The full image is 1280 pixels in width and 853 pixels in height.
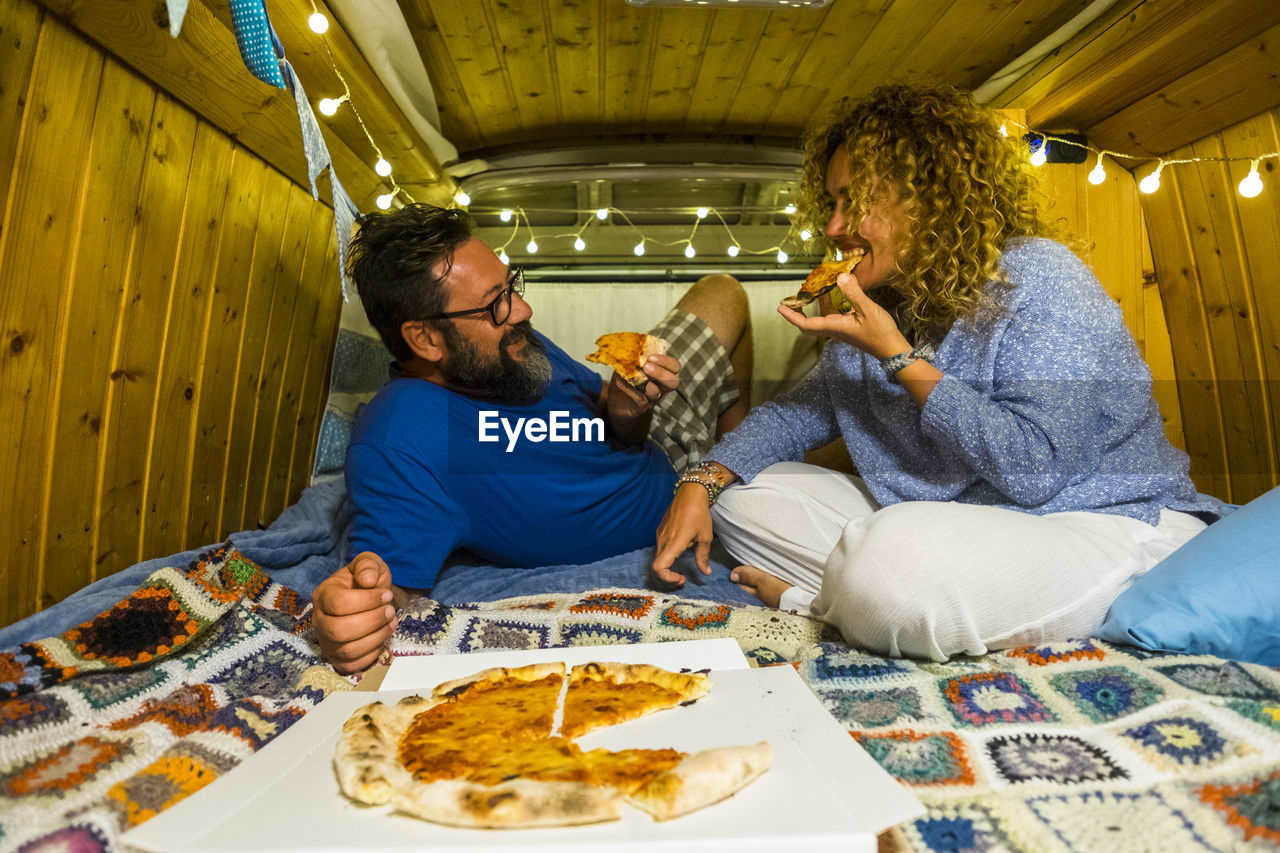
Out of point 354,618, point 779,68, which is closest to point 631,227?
A: point 779,68

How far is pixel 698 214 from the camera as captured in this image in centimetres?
283

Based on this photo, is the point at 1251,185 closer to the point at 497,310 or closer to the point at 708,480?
the point at 708,480

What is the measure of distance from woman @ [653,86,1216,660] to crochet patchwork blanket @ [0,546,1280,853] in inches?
4.6

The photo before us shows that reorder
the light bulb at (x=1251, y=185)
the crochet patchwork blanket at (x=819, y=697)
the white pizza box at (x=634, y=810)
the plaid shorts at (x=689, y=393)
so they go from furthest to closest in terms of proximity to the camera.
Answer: the plaid shorts at (x=689, y=393), the light bulb at (x=1251, y=185), the crochet patchwork blanket at (x=819, y=697), the white pizza box at (x=634, y=810)

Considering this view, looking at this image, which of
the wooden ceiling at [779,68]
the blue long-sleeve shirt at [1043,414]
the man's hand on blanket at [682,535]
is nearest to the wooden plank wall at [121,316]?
the wooden ceiling at [779,68]

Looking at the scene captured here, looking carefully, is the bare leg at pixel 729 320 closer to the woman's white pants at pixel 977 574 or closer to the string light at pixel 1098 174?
the string light at pixel 1098 174

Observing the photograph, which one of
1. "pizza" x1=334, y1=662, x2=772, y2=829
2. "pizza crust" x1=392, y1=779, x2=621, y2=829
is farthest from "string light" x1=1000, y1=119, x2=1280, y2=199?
"pizza crust" x1=392, y1=779, x2=621, y2=829

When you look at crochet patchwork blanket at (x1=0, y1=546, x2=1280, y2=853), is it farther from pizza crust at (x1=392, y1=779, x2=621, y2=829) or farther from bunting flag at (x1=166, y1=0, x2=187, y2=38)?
bunting flag at (x1=166, y1=0, x2=187, y2=38)

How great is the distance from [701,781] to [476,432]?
4.23 feet

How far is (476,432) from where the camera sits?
1831 mm

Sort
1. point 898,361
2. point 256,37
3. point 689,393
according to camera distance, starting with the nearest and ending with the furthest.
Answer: point 256,37
point 898,361
point 689,393

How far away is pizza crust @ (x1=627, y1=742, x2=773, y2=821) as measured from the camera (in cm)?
64

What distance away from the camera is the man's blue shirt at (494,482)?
5.33 ft

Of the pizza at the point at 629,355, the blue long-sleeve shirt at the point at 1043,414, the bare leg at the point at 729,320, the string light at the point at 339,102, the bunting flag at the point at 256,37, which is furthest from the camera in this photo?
the bare leg at the point at 729,320
